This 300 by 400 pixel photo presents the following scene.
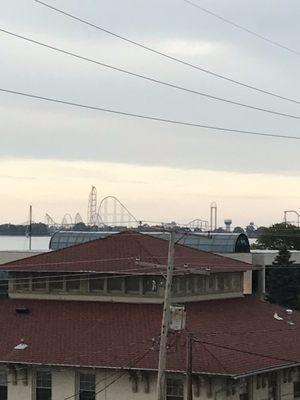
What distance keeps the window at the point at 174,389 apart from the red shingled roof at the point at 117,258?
7686 mm

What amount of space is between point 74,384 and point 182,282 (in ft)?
32.3

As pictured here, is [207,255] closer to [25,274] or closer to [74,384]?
[25,274]

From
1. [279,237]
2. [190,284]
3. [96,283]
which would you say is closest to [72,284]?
[96,283]

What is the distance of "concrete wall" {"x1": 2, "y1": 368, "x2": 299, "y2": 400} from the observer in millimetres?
38031

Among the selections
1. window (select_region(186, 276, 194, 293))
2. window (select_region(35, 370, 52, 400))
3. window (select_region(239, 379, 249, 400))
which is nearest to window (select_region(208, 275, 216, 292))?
window (select_region(186, 276, 194, 293))

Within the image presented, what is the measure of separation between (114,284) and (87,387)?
7.86 meters

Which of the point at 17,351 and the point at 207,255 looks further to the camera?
the point at 207,255

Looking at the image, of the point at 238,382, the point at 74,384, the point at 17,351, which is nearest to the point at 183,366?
the point at 238,382

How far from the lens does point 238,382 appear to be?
39281mm

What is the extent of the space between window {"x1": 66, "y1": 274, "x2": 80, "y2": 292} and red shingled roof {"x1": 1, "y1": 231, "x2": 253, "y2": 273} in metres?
0.72

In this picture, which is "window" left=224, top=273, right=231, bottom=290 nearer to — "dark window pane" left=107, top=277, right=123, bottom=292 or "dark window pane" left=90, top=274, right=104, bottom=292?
"dark window pane" left=107, top=277, right=123, bottom=292

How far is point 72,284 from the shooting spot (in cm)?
4784

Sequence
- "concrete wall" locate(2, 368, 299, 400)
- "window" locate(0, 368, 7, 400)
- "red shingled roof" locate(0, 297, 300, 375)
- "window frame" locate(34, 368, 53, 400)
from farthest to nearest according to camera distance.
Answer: "window" locate(0, 368, 7, 400), "window frame" locate(34, 368, 53, 400), "red shingled roof" locate(0, 297, 300, 375), "concrete wall" locate(2, 368, 299, 400)

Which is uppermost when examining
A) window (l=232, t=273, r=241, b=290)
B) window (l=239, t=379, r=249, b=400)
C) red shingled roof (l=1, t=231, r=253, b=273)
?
red shingled roof (l=1, t=231, r=253, b=273)
